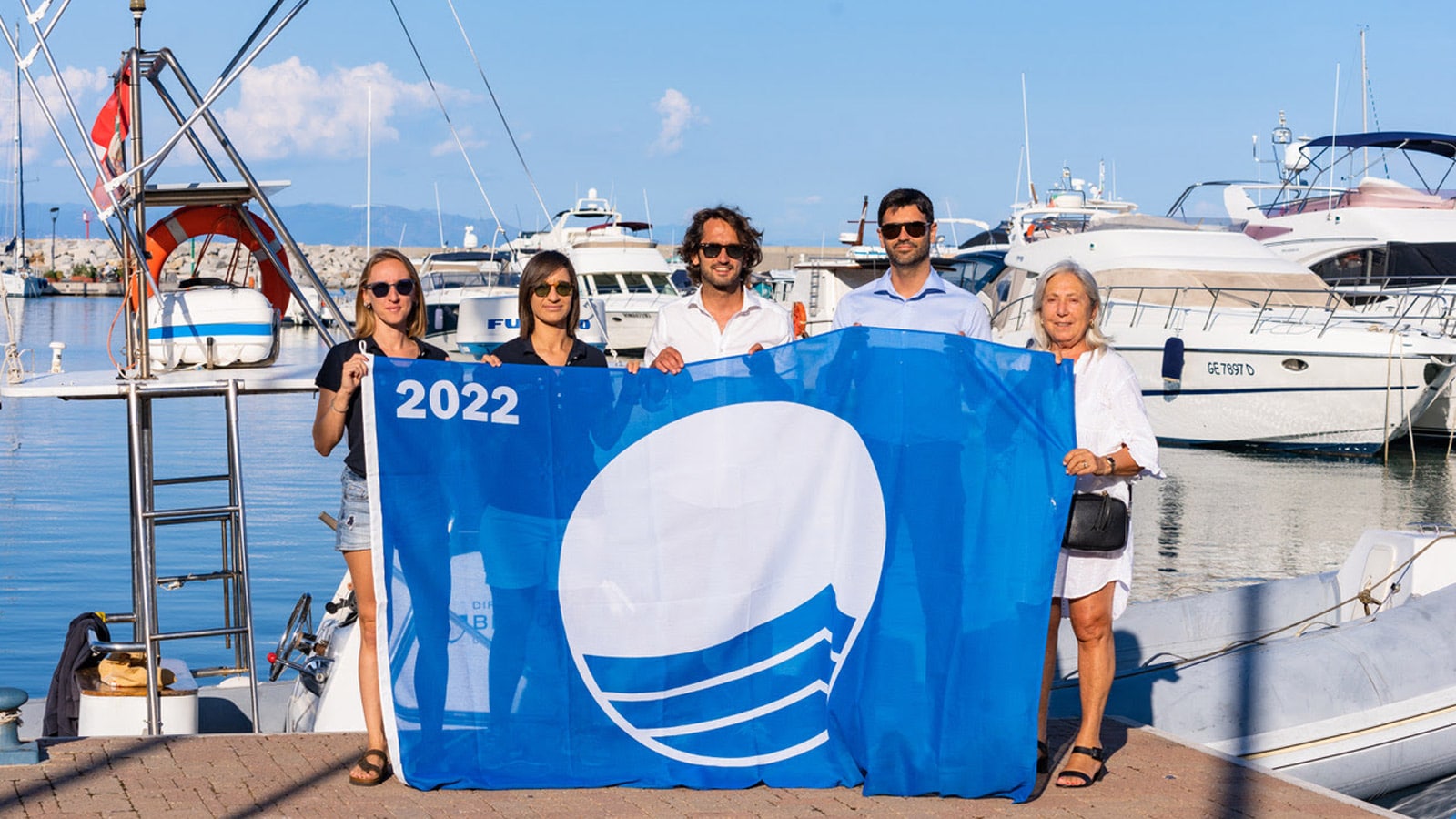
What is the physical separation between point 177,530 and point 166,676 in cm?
1144

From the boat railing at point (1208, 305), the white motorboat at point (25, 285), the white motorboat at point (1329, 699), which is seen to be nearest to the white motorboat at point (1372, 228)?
the boat railing at point (1208, 305)

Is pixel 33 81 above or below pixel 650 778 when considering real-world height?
above

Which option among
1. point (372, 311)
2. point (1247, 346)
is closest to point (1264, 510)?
point (1247, 346)

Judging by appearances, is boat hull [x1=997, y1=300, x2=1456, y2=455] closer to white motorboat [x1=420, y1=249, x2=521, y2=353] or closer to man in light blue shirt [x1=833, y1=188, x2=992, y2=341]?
white motorboat [x1=420, y1=249, x2=521, y2=353]

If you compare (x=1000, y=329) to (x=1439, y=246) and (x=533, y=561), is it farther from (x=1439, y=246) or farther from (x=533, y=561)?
(x=533, y=561)

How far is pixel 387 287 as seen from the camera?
524 cm

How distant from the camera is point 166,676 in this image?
6.86 metres

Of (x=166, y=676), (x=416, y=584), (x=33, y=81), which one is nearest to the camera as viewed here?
(x=416, y=584)

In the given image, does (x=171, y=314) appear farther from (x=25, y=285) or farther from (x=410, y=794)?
(x=25, y=285)

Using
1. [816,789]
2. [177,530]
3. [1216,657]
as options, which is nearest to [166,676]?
[816,789]

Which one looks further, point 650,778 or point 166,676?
point 166,676

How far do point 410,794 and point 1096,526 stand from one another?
8.16 ft

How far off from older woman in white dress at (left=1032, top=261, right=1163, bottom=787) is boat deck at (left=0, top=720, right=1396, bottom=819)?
259mm

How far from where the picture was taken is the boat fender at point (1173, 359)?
24.2m
